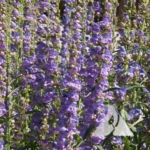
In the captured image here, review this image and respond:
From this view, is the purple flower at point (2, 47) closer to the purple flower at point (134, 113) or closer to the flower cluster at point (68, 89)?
the flower cluster at point (68, 89)

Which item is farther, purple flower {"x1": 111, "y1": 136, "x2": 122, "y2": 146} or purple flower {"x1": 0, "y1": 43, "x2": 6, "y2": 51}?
purple flower {"x1": 0, "y1": 43, "x2": 6, "y2": 51}

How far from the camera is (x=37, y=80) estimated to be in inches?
138

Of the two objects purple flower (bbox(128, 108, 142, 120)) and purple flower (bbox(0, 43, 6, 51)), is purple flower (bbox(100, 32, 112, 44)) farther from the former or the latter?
purple flower (bbox(0, 43, 6, 51))

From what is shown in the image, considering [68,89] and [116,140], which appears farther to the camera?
[116,140]

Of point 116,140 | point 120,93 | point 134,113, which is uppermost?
point 120,93

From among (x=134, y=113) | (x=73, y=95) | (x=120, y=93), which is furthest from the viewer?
(x=134, y=113)

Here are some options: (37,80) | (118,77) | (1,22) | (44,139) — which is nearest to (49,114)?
(44,139)

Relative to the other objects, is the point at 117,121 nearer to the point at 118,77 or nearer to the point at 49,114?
the point at 49,114

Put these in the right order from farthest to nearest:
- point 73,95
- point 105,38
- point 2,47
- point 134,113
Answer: point 2,47
point 134,113
point 105,38
point 73,95

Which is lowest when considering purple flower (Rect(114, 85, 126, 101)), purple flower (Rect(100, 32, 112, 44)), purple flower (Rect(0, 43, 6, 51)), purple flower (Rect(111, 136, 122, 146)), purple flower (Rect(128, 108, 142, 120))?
purple flower (Rect(111, 136, 122, 146))

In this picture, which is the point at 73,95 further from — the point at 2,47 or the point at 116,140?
the point at 2,47

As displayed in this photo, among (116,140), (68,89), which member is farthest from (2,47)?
(116,140)

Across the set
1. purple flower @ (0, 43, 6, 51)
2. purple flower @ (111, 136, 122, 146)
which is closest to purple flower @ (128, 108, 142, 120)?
purple flower @ (111, 136, 122, 146)

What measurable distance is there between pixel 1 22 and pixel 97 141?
1.44 meters
